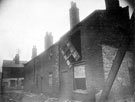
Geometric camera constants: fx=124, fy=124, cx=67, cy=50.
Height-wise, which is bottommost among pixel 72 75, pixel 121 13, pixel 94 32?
pixel 72 75

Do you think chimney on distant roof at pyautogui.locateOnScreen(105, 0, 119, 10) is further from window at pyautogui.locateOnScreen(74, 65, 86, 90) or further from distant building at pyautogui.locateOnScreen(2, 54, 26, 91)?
distant building at pyautogui.locateOnScreen(2, 54, 26, 91)

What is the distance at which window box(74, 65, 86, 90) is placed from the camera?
885 centimetres

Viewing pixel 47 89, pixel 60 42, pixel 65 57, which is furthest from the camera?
pixel 47 89

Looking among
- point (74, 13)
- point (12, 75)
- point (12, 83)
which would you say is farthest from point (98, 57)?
point (12, 75)

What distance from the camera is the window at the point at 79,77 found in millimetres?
8852

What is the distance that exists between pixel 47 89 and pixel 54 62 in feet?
13.3

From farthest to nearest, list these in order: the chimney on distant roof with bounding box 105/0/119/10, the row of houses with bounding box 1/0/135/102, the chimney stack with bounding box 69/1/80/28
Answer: the chimney stack with bounding box 69/1/80/28 → the chimney on distant roof with bounding box 105/0/119/10 → the row of houses with bounding box 1/0/135/102

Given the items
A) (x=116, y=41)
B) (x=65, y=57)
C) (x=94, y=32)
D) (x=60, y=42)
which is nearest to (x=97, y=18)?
(x=94, y=32)

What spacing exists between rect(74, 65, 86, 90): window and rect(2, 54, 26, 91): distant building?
34.0m

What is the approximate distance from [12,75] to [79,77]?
38.5m

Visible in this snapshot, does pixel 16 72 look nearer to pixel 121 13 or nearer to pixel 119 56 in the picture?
pixel 121 13

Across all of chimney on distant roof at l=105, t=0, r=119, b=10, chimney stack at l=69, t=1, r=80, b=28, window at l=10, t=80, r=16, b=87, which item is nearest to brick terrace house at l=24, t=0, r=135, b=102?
chimney on distant roof at l=105, t=0, r=119, b=10

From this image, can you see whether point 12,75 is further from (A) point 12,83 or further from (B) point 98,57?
(B) point 98,57

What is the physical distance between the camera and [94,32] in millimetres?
7984
